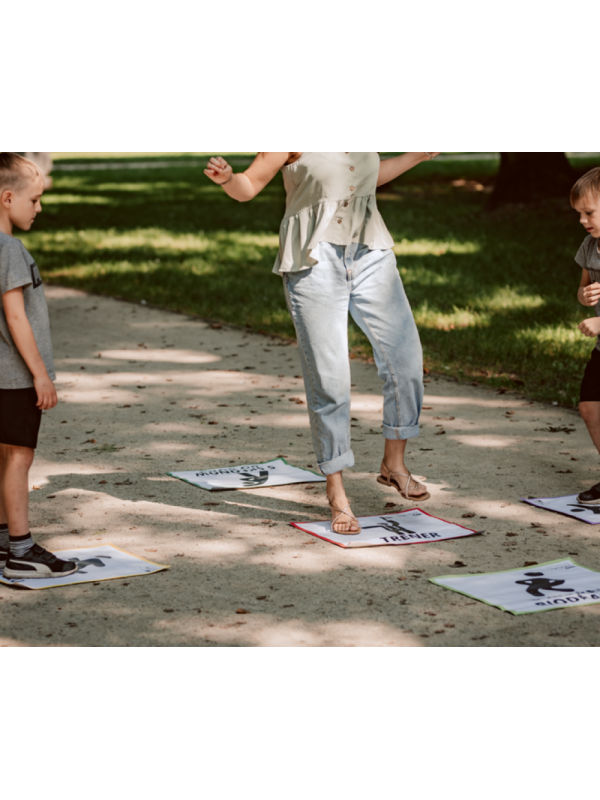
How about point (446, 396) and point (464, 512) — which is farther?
point (446, 396)

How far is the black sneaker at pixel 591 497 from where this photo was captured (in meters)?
4.93

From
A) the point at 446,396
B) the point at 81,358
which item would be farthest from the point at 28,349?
the point at 81,358

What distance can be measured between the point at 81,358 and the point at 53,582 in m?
4.78

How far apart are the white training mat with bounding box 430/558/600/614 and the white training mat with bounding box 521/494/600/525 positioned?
590mm

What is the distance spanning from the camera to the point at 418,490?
5117mm

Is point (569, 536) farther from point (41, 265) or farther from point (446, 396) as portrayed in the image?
point (41, 265)

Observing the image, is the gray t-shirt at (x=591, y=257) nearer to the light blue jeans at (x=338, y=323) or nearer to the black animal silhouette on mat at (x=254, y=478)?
the light blue jeans at (x=338, y=323)

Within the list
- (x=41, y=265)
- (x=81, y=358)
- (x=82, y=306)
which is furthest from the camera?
(x=41, y=265)

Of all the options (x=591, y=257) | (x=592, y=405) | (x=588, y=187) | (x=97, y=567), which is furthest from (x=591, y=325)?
(x=97, y=567)

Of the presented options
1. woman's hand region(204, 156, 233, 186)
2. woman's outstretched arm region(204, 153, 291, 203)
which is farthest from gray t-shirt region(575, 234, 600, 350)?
woman's hand region(204, 156, 233, 186)

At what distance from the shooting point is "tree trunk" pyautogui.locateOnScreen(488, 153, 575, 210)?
17000 millimetres

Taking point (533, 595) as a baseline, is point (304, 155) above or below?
above

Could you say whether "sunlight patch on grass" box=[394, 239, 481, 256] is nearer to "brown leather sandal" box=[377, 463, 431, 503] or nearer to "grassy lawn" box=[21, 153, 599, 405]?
"grassy lawn" box=[21, 153, 599, 405]

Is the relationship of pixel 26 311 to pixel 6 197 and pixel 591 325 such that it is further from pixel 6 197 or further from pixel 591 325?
pixel 591 325
